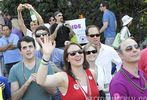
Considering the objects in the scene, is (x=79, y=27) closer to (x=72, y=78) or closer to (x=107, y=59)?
(x=107, y=59)

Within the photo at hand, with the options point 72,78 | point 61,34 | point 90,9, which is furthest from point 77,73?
point 90,9

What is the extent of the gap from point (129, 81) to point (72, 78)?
81cm

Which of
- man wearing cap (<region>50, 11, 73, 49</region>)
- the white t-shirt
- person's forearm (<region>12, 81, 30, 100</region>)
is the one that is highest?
man wearing cap (<region>50, 11, 73, 49</region>)

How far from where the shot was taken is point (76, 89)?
16.4ft

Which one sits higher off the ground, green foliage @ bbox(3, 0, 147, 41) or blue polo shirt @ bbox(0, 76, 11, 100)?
green foliage @ bbox(3, 0, 147, 41)

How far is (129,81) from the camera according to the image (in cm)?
457

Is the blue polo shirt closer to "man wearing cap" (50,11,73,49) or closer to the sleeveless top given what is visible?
the sleeveless top

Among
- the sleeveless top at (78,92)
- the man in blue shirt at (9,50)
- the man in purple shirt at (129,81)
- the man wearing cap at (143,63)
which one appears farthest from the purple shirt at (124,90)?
the man in blue shirt at (9,50)

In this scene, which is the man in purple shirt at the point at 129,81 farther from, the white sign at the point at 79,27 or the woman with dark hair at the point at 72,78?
the white sign at the point at 79,27

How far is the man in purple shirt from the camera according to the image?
451 cm

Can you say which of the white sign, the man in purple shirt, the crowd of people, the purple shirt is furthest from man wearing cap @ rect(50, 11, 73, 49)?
the white sign

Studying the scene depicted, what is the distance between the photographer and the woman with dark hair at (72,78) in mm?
4961

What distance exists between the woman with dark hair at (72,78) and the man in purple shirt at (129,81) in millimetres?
548

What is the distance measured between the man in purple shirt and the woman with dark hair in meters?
0.55
